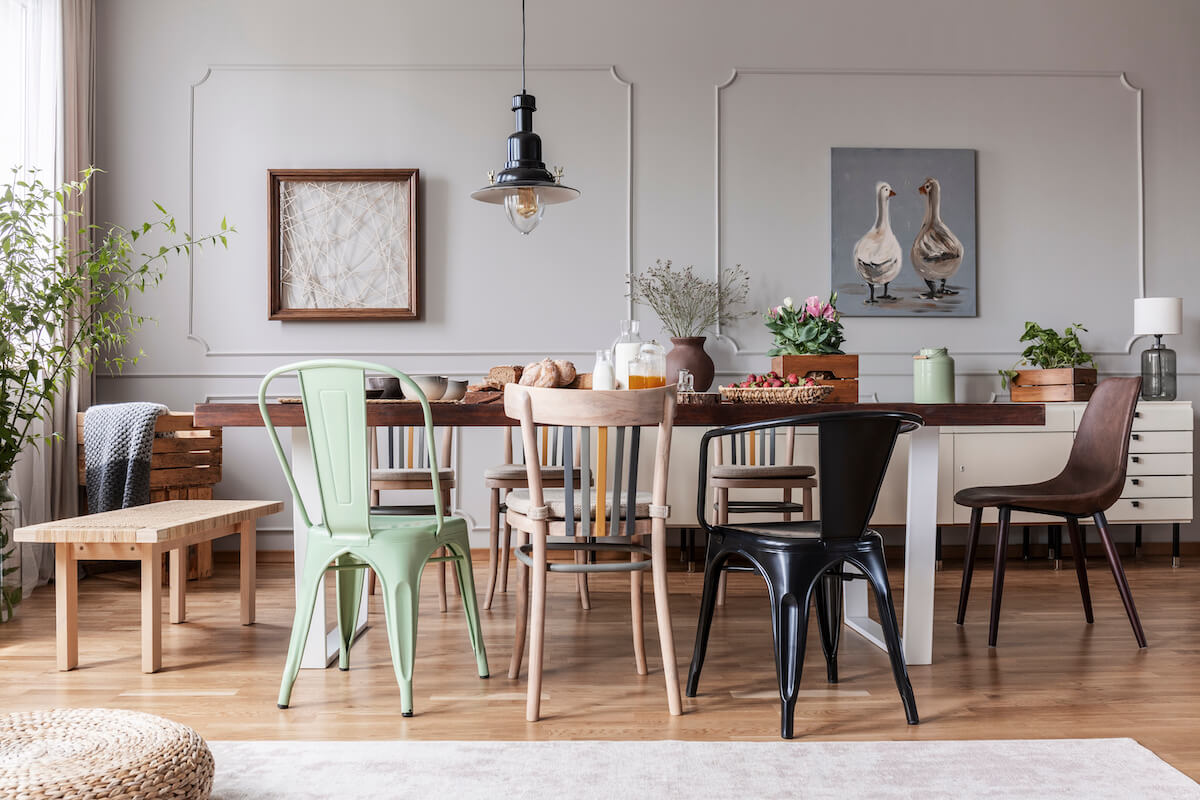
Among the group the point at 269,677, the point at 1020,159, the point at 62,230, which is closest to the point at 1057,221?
the point at 1020,159

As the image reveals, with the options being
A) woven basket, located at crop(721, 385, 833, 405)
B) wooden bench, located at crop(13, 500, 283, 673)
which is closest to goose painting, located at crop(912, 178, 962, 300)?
woven basket, located at crop(721, 385, 833, 405)

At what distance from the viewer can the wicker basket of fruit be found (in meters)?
2.52

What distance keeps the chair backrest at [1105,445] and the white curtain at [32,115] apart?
3.92 metres

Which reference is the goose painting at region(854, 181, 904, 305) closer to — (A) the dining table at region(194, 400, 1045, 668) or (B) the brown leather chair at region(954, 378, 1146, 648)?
(B) the brown leather chair at region(954, 378, 1146, 648)

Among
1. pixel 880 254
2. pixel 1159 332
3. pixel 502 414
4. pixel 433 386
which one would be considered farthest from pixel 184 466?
pixel 1159 332

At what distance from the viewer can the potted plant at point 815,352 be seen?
2.95m

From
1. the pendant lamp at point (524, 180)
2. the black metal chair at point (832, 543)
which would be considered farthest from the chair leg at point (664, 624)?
the pendant lamp at point (524, 180)

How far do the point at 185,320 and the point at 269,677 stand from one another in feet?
8.35

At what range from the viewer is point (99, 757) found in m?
1.47

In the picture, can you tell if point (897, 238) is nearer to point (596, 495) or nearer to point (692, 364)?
point (692, 364)

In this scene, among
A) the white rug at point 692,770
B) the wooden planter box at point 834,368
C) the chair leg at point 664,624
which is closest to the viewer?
the white rug at point 692,770

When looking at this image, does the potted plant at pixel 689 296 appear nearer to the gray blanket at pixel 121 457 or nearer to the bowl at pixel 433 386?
the bowl at pixel 433 386

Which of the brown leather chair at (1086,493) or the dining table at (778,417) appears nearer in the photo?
the dining table at (778,417)

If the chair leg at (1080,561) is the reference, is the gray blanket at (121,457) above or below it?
above
